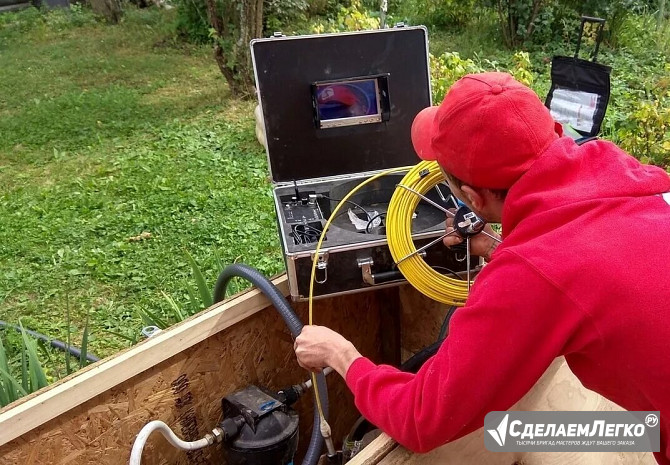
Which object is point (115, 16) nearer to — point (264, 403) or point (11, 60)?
point (11, 60)

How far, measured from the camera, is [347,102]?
213 cm

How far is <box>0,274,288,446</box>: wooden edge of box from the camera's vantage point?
148 cm

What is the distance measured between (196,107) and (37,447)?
4868 mm

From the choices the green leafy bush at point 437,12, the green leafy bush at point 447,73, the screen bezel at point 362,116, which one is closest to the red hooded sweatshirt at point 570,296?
the screen bezel at point 362,116

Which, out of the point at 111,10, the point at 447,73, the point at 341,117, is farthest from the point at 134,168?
the point at 111,10

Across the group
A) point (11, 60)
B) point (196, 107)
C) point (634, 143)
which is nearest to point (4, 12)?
point (11, 60)

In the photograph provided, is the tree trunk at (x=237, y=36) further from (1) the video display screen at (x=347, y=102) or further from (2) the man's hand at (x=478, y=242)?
(2) the man's hand at (x=478, y=242)

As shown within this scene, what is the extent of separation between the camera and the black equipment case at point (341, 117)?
6.64ft

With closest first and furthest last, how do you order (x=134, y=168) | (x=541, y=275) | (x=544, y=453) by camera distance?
(x=541, y=275)
(x=544, y=453)
(x=134, y=168)

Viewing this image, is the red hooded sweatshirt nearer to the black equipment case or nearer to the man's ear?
the man's ear

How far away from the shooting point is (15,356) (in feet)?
9.05

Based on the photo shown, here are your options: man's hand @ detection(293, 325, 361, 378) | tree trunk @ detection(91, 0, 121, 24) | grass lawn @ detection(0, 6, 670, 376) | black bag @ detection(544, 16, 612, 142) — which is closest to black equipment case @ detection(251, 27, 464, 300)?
man's hand @ detection(293, 325, 361, 378)

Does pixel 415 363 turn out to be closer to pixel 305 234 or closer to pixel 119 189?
pixel 305 234

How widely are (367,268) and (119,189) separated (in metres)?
3.21
